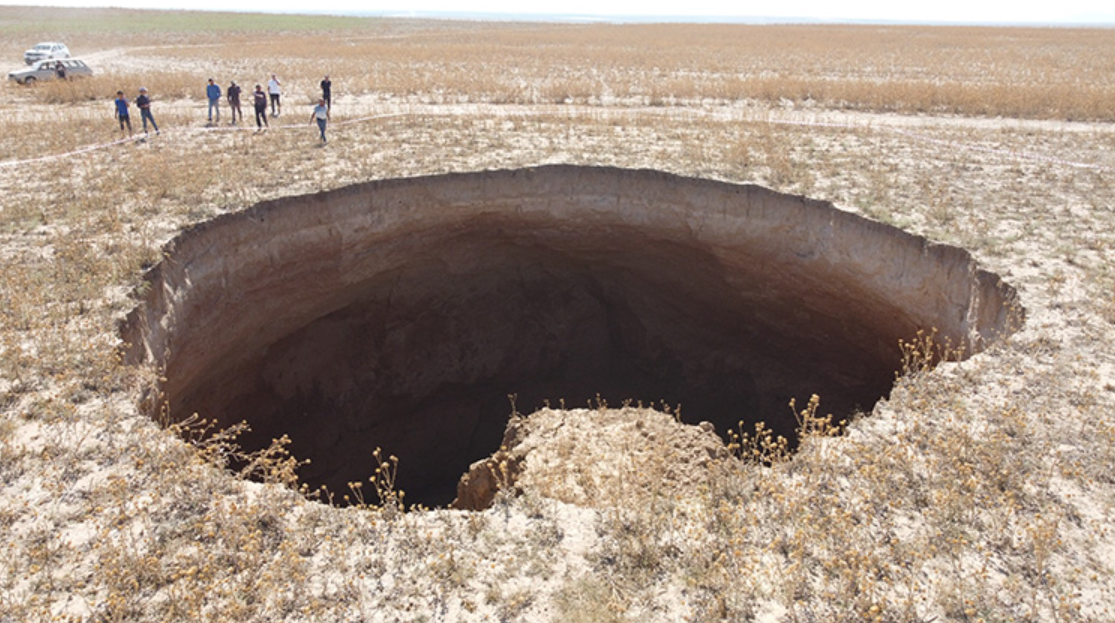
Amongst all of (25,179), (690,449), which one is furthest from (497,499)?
(25,179)

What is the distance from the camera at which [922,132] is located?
16375 millimetres

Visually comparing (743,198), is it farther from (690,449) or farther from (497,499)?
(497,499)

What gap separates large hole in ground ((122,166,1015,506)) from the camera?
31.2 feet

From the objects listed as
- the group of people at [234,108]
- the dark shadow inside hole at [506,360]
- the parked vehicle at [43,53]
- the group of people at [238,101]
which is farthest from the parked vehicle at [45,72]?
the dark shadow inside hole at [506,360]

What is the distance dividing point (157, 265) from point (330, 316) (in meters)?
4.33

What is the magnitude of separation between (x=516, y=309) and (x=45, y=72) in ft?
73.8

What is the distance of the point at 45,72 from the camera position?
25875 mm

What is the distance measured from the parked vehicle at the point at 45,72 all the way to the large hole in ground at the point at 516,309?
66.5ft

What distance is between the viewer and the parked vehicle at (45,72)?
25438mm

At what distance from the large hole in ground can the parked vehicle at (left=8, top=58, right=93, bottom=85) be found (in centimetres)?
2027

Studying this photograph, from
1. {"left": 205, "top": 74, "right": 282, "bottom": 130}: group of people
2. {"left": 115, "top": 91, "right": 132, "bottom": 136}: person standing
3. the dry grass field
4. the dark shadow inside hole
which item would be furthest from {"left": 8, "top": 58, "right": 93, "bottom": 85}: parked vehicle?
the dark shadow inside hole

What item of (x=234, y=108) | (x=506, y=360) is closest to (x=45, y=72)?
(x=234, y=108)

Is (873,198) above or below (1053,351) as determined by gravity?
above

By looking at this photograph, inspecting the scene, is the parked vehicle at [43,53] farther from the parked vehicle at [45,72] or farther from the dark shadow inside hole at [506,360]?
the dark shadow inside hole at [506,360]
